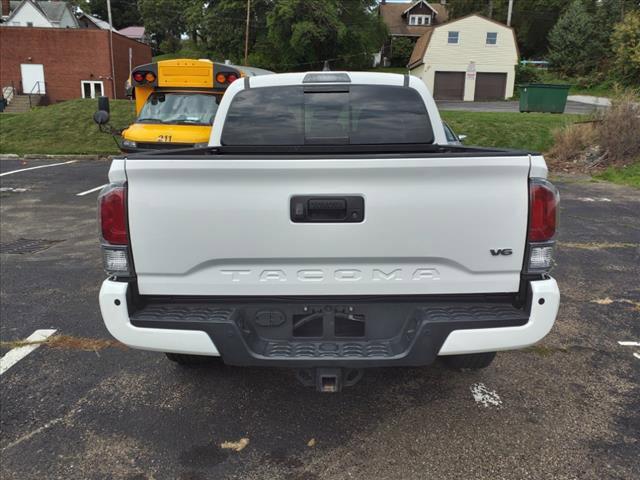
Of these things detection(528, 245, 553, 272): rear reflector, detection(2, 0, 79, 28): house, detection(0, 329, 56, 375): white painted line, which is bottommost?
detection(0, 329, 56, 375): white painted line

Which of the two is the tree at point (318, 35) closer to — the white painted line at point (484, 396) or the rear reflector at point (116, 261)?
the white painted line at point (484, 396)

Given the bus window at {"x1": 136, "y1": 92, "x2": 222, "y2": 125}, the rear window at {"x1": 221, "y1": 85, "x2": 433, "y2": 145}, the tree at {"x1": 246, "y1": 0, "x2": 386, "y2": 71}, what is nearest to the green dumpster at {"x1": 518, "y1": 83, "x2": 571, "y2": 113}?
the bus window at {"x1": 136, "y1": 92, "x2": 222, "y2": 125}

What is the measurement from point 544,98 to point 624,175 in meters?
11.9

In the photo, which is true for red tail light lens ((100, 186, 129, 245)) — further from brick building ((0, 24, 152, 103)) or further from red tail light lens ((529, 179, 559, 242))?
brick building ((0, 24, 152, 103))

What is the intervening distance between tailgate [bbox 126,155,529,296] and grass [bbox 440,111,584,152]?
1441 centimetres

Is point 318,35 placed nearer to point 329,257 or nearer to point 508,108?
point 508,108

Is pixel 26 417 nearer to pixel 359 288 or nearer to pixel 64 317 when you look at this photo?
pixel 64 317

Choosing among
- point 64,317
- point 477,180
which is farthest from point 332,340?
point 64,317

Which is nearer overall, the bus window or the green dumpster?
the bus window

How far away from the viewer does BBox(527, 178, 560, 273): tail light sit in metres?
2.46

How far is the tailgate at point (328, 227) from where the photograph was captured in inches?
94.9

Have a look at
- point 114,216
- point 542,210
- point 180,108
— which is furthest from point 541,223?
point 180,108

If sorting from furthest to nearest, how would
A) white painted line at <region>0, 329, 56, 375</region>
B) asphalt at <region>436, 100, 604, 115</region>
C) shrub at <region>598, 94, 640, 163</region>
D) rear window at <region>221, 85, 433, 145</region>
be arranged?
asphalt at <region>436, 100, 604, 115</region> < shrub at <region>598, 94, 640, 163</region> < rear window at <region>221, 85, 433, 145</region> < white painted line at <region>0, 329, 56, 375</region>

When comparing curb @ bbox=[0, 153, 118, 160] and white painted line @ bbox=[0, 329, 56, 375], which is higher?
curb @ bbox=[0, 153, 118, 160]
